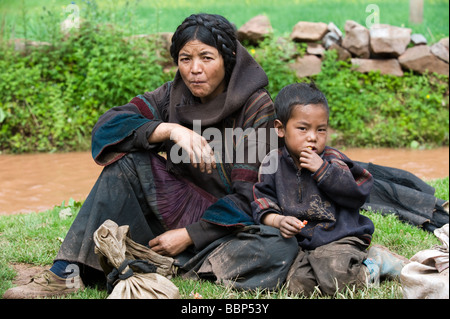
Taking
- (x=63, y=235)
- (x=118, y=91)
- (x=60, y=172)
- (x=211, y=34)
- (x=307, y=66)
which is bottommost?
(x=60, y=172)

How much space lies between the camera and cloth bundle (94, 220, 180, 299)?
2.33 meters

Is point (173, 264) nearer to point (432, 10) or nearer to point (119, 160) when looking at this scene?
point (119, 160)

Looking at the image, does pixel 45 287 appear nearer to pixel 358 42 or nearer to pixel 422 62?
pixel 358 42

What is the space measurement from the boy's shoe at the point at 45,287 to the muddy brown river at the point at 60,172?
2475 millimetres

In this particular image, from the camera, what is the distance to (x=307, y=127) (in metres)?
2.76

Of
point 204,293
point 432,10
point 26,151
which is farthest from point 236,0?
point 204,293

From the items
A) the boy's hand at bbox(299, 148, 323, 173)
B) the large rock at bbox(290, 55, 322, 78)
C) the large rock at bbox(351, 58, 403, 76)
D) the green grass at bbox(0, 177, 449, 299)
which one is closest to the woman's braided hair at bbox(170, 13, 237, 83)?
the boy's hand at bbox(299, 148, 323, 173)

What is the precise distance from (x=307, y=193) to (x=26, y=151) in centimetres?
569

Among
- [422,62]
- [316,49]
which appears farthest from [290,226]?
[422,62]

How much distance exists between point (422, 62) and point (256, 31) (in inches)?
105

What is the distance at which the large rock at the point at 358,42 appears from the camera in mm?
8070

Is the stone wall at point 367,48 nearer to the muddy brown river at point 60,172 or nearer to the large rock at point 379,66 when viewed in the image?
the large rock at point 379,66

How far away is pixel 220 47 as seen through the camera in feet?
9.83

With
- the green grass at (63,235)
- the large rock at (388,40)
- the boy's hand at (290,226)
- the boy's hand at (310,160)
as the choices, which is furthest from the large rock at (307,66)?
the boy's hand at (290,226)
